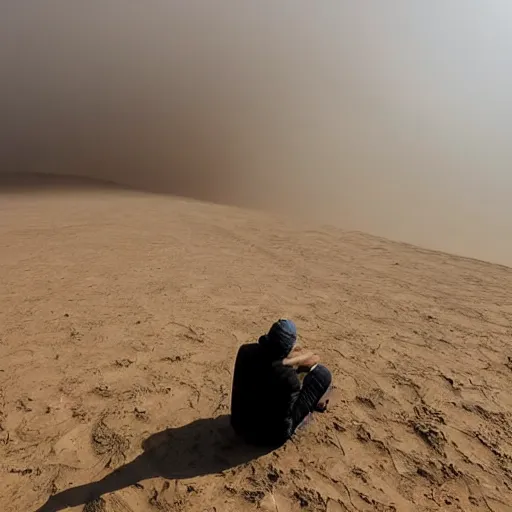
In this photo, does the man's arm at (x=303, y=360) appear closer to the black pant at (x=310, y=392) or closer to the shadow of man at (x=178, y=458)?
the black pant at (x=310, y=392)

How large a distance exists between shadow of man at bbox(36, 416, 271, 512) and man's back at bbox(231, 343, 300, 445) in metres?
0.13

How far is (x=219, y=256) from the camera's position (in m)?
6.48

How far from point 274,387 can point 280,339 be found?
0.82 ft

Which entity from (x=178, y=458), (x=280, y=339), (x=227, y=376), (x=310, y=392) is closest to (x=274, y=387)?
(x=280, y=339)

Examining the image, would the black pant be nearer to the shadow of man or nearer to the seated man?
the seated man

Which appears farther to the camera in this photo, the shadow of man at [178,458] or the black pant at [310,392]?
the black pant at [310,392]

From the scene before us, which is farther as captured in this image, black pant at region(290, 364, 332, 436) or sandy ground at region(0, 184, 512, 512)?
black pant at region(290, 364, 332, 436)

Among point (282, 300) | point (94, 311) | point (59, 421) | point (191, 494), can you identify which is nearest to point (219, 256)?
point (282, 300)

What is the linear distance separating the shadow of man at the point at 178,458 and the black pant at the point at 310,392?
0.78ft

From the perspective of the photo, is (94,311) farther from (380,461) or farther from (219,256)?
(380,461)

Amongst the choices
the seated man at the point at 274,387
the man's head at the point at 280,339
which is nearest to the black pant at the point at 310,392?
the seated man at the point at 274,387

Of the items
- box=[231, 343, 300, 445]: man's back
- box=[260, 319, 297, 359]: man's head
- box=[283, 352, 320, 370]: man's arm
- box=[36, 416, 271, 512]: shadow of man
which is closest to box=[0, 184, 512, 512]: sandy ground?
box=[36, 416, 271, 512]: shadow of man

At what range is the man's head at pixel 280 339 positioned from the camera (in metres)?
2.54

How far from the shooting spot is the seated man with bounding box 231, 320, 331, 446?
102 inches
